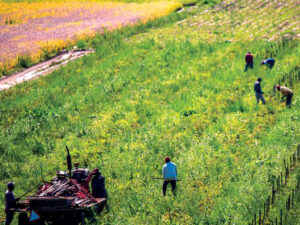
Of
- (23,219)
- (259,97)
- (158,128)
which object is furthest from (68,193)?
(259,97)

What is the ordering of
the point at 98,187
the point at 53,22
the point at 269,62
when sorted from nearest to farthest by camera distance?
the point at 98,187, the point at 269,62, the point at 53,22

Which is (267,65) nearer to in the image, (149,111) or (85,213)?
(149,111)

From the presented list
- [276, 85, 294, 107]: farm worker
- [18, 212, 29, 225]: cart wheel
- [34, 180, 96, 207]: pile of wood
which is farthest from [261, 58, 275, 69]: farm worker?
[18, 212, 29, 225]: cart wheel

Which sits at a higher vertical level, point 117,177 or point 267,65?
point 267,65

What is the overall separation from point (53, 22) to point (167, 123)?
97.1ft

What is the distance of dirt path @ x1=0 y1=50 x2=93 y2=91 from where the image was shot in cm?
2833

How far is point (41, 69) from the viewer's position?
1204 inches

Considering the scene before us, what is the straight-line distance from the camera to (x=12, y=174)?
631 inches

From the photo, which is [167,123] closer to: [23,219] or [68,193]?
[68,193]

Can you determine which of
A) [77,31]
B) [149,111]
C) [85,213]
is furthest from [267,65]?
[77,31]

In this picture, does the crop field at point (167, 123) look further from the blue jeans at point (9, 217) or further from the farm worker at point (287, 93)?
the blue jeans at point (9, 217)

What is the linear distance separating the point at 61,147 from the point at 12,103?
7.43m

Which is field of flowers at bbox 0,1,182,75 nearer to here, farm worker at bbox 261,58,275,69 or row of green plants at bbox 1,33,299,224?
row of green plants at bbox 1,33,299,224

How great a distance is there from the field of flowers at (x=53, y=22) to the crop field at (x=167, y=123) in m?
5.53
